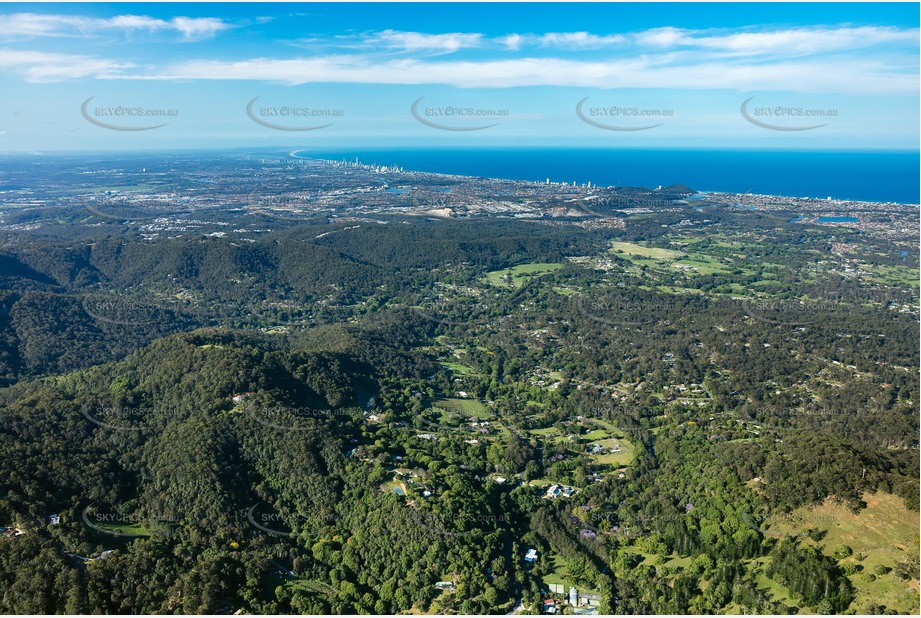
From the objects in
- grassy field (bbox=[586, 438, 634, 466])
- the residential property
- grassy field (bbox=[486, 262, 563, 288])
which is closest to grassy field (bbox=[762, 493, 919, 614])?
the residential property

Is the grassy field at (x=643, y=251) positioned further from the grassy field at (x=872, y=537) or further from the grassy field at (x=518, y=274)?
the grassy field at (x=872, y=537)

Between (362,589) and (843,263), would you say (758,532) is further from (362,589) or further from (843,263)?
(843,263)

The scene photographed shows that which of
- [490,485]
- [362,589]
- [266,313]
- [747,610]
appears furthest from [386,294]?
[747,610]

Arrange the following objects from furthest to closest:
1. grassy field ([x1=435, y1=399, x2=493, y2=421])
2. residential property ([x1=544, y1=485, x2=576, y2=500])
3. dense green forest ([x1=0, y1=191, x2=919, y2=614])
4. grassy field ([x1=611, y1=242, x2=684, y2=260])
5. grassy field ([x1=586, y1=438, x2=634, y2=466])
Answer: grassy field ([x1=611, y1=242, x2=684, y2=260]) → grassy field ([x1=435, y1=399, x2=493, y2=421]) → grassy field ([x1=586, y1=438, x2=634, y2=466]) → residential property ([x1=544, y1=485, x2=576, y2=500]) → dense green forest ([x1=0, y1=191, x2=919, y2=614])

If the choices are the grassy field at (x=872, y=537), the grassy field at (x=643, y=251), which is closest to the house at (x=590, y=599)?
the grassy field at (x=872, y=537)

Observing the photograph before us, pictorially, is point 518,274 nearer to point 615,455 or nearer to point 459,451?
point 615,455

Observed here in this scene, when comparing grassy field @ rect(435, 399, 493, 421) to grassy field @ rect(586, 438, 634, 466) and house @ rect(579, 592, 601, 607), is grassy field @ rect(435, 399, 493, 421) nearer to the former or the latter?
grassy field @ rect(586, 438, 634, 466)

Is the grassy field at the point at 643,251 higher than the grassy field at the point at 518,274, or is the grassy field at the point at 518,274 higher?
the grassy field at the point at 643,251
